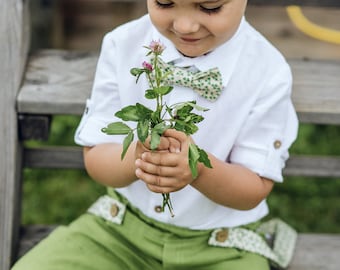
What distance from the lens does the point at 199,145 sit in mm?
2184

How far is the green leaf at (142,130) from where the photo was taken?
1742mm

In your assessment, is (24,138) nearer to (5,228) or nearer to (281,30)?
(5,228)

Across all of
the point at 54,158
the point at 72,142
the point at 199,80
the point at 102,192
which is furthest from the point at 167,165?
the point at 72,142

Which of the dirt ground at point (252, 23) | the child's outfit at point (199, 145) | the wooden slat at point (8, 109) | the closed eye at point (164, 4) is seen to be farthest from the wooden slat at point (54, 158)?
the dirt ground at point (252, 23)

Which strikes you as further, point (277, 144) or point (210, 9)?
point (277, 144)

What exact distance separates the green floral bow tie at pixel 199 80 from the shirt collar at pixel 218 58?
3cm

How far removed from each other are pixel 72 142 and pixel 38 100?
54.4 inches

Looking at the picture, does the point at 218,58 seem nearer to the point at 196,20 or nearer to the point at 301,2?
the point at 196,20

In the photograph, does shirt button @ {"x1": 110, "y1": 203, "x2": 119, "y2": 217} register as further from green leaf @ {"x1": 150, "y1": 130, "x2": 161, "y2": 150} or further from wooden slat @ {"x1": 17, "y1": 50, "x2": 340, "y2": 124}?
green leaf @ {"x1": 150, "y1": 130, "x2": 161, "y2": 150}

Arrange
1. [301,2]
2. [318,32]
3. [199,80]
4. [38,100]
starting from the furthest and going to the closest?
[318,32]
[301,2]
[38,100]
[199,80]

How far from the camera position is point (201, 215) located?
2.26 metres

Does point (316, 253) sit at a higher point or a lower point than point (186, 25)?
lower

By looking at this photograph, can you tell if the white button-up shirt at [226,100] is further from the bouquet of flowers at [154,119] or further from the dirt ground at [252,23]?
the dirt ground at [252,23]

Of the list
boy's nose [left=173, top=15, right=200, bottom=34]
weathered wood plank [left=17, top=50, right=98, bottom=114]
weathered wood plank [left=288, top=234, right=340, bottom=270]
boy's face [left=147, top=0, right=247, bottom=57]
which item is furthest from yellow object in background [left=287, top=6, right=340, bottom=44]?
boy's nose [left=173, top=15, right=200, bottom=34]
